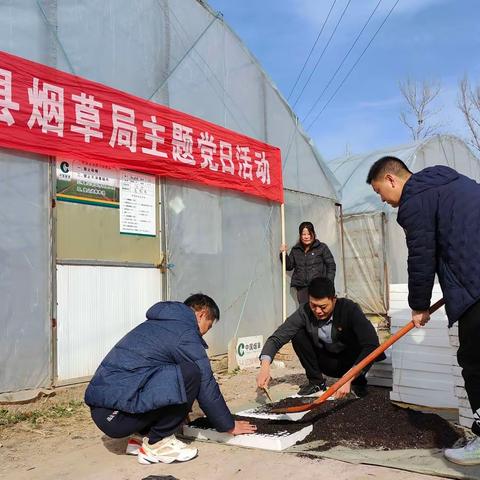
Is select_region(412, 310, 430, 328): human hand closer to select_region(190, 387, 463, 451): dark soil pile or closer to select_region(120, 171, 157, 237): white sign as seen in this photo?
select_region(190, 387, 463, 451): dark soil pile

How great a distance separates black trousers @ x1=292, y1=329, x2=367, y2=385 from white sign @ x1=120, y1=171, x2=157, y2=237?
2.11 metres

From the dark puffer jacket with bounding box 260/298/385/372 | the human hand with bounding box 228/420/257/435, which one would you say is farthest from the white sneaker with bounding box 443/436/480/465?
the dark puffer jacket with bounding box 260/298/385/372

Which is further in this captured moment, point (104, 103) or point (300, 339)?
point (104, 103)

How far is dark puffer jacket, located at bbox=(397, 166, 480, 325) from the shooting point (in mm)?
2525

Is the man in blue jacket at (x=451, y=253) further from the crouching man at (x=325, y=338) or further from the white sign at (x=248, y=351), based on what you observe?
the white sign at (x=248, y=351)

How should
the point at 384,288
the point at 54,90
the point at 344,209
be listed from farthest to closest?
the point at 344,209 → the point at 384,288 → the point at 54,90

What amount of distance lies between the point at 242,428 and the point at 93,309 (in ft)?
8.06

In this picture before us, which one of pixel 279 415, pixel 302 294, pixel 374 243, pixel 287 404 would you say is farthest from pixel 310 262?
pixel 374 243

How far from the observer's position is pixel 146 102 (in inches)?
230

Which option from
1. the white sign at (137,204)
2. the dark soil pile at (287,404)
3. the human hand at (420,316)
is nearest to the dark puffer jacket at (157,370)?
the dark soil pile at (287,404)

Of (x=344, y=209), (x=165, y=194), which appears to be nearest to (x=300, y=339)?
(x=165, y=194)

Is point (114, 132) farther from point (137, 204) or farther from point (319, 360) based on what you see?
point (319, 360)

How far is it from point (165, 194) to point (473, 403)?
407cm

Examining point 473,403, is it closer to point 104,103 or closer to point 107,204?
point 107,204
